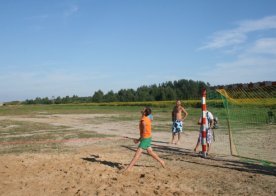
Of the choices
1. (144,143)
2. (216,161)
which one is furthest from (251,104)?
(144,143)

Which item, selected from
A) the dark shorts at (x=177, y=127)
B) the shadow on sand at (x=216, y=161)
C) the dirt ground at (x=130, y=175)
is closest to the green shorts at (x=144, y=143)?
the dirt ground at (x=130, y=175)

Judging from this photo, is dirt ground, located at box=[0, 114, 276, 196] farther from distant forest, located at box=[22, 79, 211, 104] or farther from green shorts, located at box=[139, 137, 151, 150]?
distant forest, located at box=[22, 79, 211, 104]

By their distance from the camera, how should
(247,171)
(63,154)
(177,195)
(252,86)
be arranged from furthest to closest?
1. (63,154)
2. (252,86)
3. (247,171)
4. (177,195)

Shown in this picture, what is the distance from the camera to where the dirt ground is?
7.38 metres

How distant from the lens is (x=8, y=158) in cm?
1130

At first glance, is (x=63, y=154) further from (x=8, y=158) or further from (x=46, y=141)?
(x=46, y=141)

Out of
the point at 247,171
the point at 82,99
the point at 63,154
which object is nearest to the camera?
the point at 247,171

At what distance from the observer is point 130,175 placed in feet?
28.2

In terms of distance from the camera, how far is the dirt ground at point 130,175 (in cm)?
738

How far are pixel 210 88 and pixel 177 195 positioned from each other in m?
5.47

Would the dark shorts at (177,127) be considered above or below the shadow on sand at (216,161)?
above

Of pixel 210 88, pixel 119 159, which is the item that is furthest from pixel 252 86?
pixel 119 159

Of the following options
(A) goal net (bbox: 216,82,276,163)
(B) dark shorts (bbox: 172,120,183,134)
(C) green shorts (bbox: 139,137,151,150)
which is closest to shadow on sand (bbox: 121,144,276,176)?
(A) goal net (bbox: 216,82,276,163)

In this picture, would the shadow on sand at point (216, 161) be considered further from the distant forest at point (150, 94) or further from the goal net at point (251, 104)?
the distant forest at point (150, 94)
